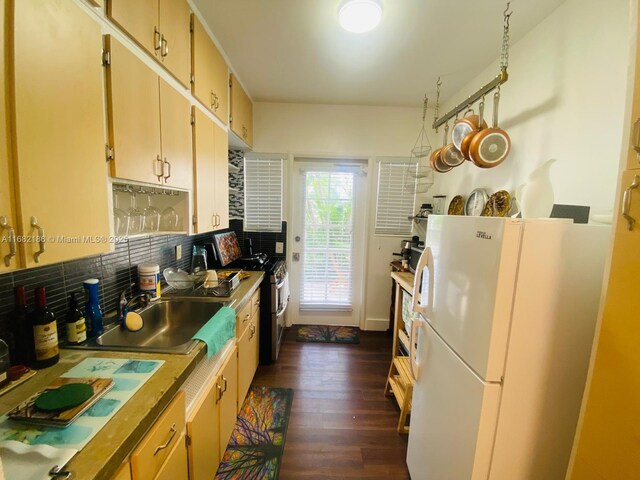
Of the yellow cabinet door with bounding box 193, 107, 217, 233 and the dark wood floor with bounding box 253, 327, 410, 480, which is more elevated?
the yellow cabinet door with bounding box 193, 107, 217, 233

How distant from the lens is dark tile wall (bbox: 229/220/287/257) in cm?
300

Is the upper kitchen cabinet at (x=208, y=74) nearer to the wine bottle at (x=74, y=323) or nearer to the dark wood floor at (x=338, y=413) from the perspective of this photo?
the wine bottle at (x=74, y=323)

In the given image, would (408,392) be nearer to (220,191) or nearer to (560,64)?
(220,191)

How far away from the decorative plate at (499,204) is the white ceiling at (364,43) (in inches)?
39.9

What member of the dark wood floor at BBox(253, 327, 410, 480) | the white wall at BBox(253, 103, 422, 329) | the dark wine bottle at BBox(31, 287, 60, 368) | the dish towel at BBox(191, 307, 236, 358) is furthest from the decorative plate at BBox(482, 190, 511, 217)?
the dark wine bottle at BBox(31, 287, 60, 368)

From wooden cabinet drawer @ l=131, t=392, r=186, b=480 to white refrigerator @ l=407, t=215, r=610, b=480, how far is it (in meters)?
1.06

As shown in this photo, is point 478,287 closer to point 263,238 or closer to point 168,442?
point 168,442

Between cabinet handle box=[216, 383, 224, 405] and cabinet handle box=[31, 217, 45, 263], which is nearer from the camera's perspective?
cabinet handle box=[31, 217, 45, 263]

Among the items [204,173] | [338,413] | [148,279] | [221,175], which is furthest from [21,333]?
[338,413]

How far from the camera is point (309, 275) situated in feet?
10.4

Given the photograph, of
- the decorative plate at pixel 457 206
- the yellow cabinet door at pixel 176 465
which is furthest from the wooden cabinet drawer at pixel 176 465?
the decorative plate at pixel 457 206

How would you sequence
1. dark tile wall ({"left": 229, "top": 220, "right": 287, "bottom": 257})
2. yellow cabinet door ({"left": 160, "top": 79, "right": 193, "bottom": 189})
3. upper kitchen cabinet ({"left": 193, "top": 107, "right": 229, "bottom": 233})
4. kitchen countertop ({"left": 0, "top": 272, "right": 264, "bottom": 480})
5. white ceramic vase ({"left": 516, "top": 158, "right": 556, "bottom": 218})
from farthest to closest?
1. dark tile wall ({"left": 229, "top": 220, "right": 287, "bottom": 257})
2. upper kitchen cabinet ({"left": 193, "top": 107, "right": 229, "bottom": 233})
3. yellow cabinet door ({"left": 160, "top": 79, "right": 193, "bottom": 189})
4. white ceramic vase ({"left": 516, "top": 158, "right": 556, "bottom": 218})
5. kitchen countertop ({"left": 0, "top": 272, "right": 264, "bottom": 480})

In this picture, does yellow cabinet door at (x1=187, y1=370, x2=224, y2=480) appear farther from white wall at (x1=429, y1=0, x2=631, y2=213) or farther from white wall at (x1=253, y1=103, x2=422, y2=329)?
white wall at (x1=253, y1=103, x2=422, y2=329)

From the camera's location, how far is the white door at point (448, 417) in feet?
2.97
